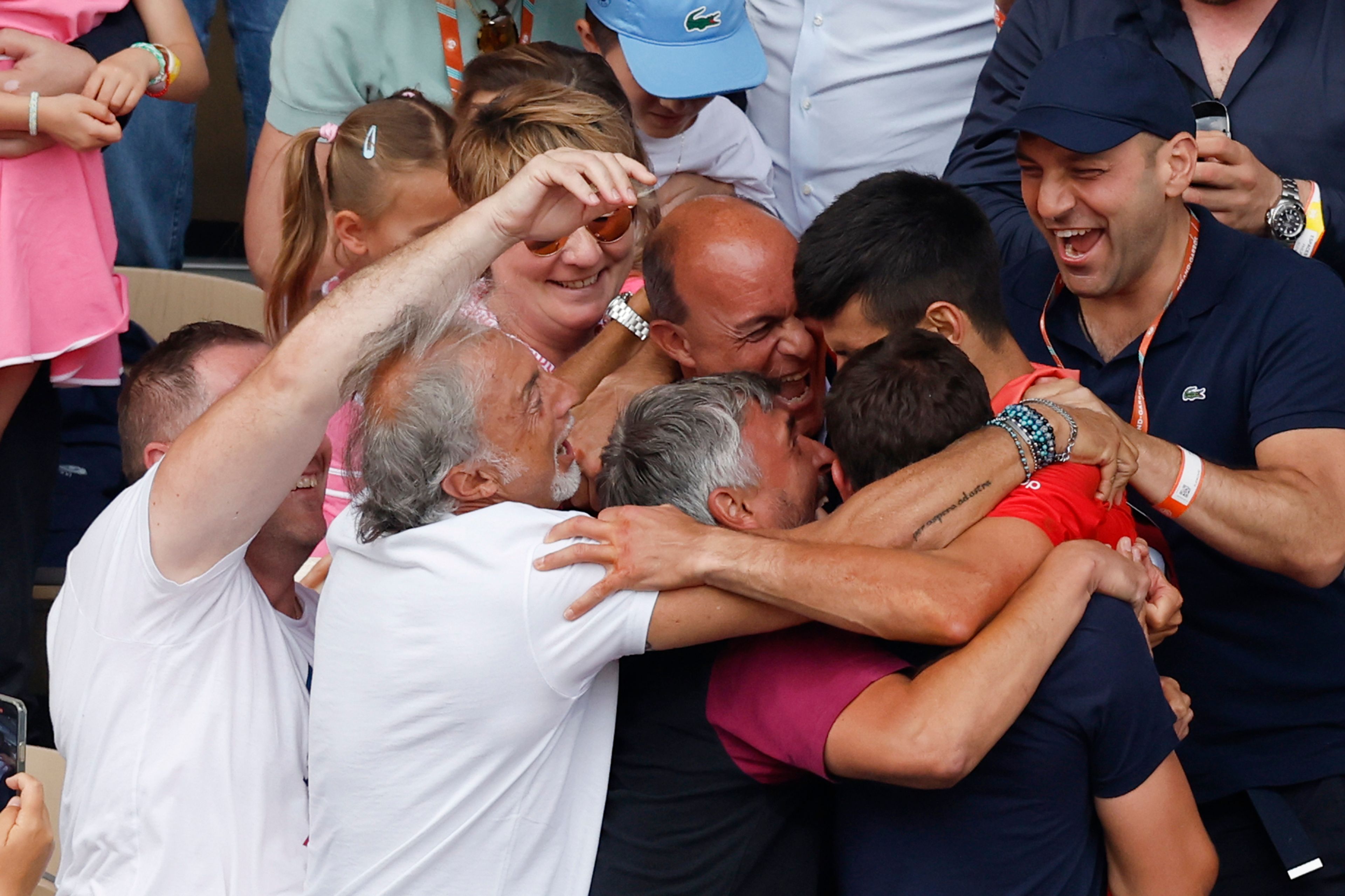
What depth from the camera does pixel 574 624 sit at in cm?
210

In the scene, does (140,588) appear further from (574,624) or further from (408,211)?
(408,211)

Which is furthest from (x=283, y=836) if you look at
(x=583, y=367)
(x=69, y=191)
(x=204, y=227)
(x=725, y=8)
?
(x=204, y=227)

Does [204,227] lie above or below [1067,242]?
below

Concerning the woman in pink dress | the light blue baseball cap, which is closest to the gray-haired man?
the light blue baseball cap

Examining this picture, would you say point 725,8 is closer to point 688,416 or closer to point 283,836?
point 688,416

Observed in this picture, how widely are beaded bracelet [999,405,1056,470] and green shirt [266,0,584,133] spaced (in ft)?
6.57

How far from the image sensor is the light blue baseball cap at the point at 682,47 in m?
3.48

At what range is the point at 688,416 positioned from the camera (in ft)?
7.68

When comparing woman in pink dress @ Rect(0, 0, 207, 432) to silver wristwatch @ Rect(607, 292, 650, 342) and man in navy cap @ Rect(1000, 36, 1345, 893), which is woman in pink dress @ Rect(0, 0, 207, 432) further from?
man in navy cap @ Rect(1000, 36, 1345, 893)

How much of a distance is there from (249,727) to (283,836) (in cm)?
19

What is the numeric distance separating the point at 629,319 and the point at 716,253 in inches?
12.3

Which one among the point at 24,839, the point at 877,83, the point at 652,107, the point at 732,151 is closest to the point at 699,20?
the point at 652,107

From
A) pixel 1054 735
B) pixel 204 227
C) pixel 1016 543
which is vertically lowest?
pixel 204 227

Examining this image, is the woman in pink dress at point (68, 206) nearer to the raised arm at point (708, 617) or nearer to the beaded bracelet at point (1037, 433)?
the raised arm at point (708, 617)
